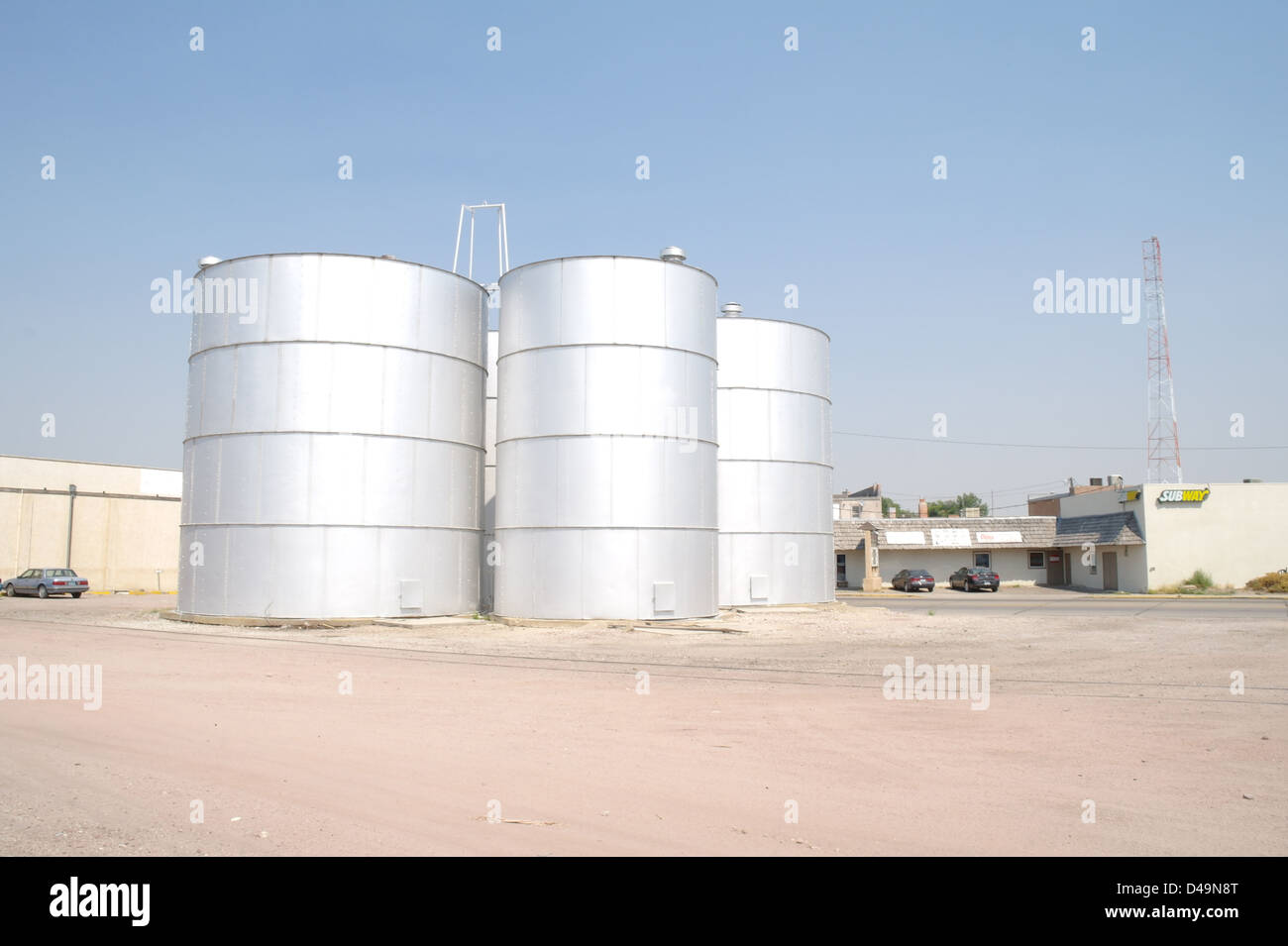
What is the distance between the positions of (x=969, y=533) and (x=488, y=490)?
35.1 m

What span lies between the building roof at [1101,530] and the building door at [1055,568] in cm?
133

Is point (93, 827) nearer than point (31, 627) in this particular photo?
Yes

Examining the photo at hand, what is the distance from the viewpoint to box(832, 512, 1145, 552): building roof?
55375 millimetres

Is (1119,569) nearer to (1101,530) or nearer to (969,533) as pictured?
(1101,530)

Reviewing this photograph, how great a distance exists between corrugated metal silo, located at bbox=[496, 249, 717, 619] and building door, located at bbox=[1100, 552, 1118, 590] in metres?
33.8

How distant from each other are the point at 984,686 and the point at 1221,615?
19.5 m

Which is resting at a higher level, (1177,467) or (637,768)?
(1177,467)

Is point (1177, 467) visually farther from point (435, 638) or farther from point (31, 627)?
point (31, 627)

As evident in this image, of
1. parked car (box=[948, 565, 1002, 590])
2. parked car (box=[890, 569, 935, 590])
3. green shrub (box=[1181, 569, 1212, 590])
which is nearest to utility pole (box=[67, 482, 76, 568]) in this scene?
parked car (box=[890, 569, 935, 590])

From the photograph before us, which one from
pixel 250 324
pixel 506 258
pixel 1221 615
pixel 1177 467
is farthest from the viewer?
pixel 1177 467

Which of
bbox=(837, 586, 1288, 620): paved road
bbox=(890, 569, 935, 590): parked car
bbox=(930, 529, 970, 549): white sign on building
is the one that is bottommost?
bbox=(837, 586, 1288, 620): paved road

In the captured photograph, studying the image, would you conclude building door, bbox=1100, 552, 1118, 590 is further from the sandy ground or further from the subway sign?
the sandy ground

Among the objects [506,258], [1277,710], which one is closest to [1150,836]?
[1277,710]

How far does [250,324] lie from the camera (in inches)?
1001
